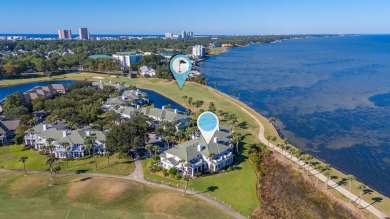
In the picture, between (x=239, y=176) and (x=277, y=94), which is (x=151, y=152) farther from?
(x=277, y=94)

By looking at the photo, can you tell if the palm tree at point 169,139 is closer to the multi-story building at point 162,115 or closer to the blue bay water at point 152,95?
the multi-story building at point 162,115

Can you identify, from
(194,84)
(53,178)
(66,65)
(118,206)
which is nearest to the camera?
(118,206)

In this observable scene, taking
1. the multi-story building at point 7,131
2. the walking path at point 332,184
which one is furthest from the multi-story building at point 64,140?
the walking path at point 332,184

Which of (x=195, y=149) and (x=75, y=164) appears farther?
(x=75, y=164)

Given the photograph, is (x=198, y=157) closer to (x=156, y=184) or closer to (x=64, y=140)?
(x=156, y=184)

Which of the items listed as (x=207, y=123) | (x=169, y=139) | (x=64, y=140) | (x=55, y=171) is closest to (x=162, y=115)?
(x=169, y=139)

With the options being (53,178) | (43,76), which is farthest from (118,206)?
(43,76)
